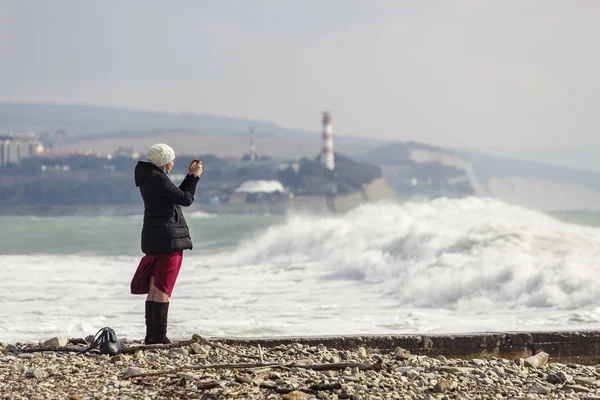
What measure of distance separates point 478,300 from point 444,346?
5431 mm

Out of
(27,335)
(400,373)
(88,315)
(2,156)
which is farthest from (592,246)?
(2,156)

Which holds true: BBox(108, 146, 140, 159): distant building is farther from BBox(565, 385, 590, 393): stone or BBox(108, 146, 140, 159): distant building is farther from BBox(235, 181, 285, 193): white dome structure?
BBox(565, 385, 590, 393): stone

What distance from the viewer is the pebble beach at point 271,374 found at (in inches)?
171

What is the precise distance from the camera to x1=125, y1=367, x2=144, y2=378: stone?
4684 mm

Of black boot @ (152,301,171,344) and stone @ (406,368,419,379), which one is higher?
black boot @ (152,301,171,344)

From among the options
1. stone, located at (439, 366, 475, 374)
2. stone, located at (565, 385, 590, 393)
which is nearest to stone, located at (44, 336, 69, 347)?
stone, located at (439, 366, 475, 374)


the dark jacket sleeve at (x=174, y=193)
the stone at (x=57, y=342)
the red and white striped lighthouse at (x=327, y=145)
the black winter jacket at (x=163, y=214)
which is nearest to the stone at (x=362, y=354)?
the black winter jacket at (x=163, y=214)

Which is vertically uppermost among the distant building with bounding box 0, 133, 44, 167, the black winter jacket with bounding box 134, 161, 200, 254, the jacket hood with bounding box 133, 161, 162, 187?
the distant building with bounding box 0, 133, 44, 167

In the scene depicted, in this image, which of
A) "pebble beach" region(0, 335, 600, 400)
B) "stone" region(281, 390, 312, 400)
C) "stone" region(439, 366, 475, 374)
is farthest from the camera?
"stone" region(439, 366, 475, 374)

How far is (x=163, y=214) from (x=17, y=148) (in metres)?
187

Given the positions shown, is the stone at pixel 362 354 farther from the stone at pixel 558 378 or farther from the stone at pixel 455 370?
the stone at pixel 558 378

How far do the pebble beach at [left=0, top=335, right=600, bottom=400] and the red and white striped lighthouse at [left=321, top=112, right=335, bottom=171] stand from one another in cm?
15018

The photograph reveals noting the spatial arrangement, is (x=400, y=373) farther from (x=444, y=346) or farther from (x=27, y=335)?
(x=27, y=335)

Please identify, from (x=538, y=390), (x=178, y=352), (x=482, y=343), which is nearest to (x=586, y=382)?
(x=538, y=390)
